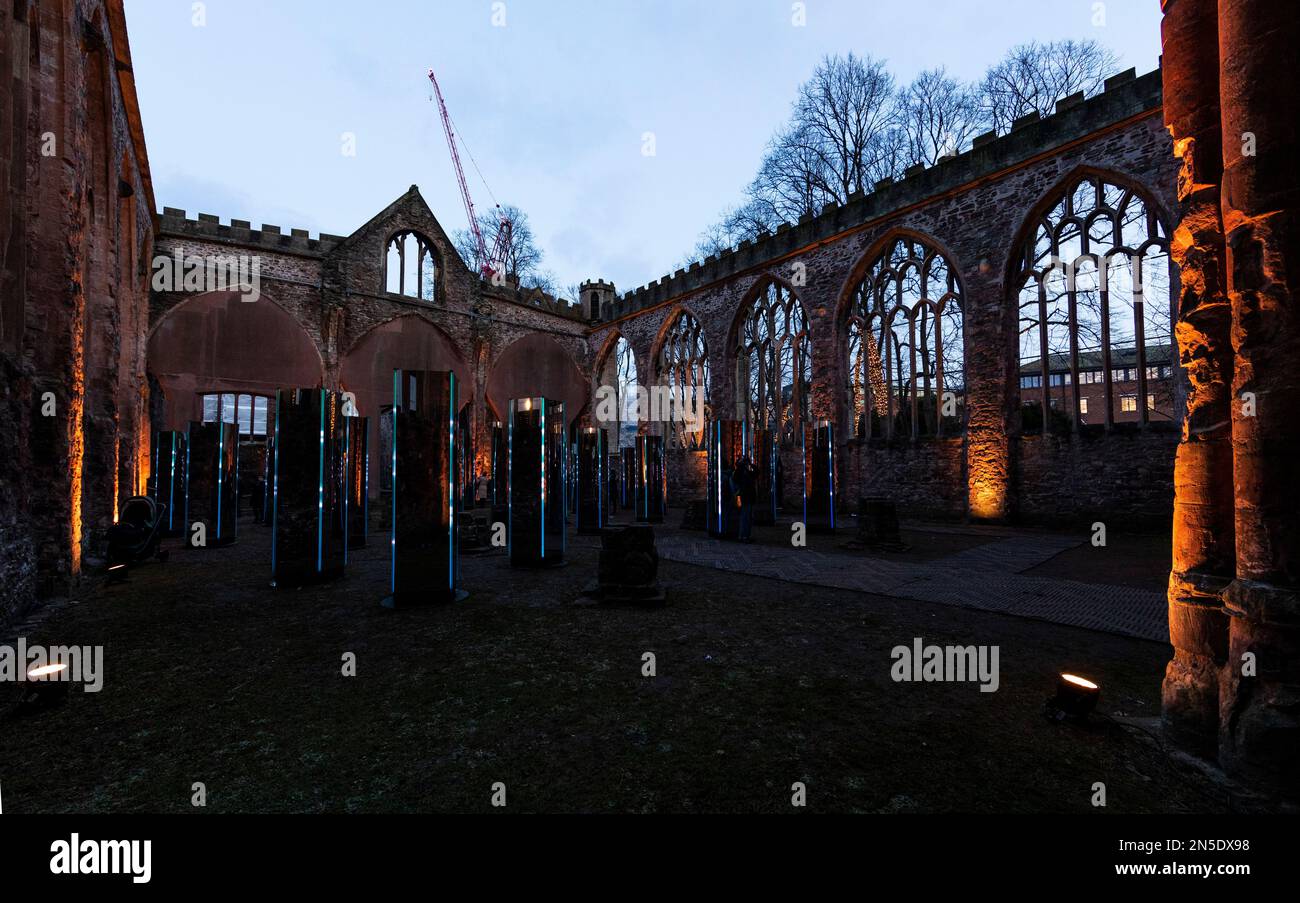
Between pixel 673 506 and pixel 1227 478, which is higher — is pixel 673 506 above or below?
below

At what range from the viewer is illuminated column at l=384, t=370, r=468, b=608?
5203mm

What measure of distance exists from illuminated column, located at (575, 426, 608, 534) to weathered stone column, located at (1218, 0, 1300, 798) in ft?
30.0

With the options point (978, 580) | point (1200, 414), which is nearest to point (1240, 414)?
point (1200, 414)

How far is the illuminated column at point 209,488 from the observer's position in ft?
30.2

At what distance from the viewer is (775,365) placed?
1775cm

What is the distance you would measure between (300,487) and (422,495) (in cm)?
193

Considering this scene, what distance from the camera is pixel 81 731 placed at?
2656 millimetres

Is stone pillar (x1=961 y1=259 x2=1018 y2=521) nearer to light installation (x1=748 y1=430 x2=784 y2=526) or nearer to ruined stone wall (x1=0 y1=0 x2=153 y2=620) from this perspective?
light installation (x1=748 y1=430 x2=784 y2=526)

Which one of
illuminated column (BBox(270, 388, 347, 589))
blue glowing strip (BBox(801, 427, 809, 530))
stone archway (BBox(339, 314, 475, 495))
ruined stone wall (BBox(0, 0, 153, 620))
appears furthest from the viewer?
stone archway (BBox(339, 314, 475, 495))

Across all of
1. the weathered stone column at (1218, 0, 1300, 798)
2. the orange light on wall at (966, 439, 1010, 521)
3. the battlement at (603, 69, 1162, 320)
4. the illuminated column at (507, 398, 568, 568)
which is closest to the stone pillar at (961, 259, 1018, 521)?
the orange light on wall at (966, 439, 1010, 521)

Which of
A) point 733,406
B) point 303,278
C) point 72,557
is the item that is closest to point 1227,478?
point 72,557
